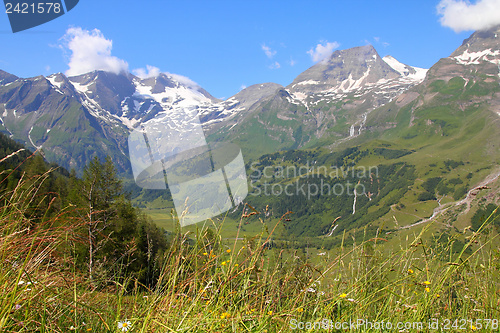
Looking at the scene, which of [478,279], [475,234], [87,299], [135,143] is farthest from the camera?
[135,143]

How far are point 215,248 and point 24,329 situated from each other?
1802 mm

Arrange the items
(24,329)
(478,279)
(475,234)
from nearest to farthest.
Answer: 1. (24,329)
2. (475,234)
3. (478,279)

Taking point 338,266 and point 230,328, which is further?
point 338,266

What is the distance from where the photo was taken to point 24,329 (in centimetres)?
210

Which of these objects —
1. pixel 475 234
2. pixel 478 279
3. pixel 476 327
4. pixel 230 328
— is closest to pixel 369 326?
pixel 476 327

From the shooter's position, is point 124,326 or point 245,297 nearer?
point 124,326

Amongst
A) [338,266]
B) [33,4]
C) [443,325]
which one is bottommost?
[443,325]

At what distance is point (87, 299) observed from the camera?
9.63ft

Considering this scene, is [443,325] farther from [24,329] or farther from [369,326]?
[24,329]

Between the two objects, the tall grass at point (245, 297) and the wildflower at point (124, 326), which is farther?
the tall grass at point (245, 297)

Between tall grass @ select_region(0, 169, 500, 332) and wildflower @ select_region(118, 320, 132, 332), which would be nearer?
wildflower @ select_region(118, 320, 132, 332)

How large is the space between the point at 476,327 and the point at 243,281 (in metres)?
2.10

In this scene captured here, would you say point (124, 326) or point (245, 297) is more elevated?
point (124, 326)

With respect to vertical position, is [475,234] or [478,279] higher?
[475,234]
